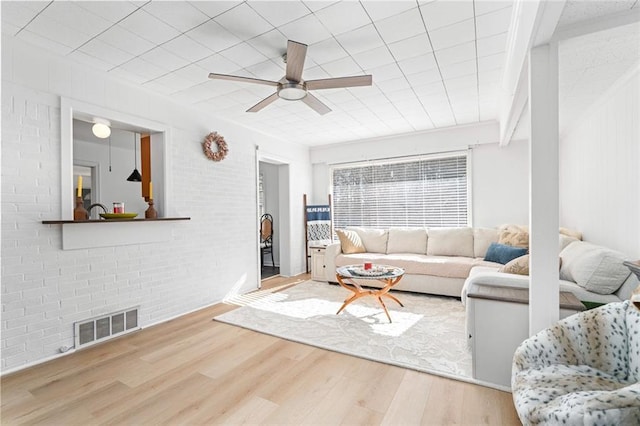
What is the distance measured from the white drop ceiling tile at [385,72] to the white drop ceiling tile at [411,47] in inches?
6.7

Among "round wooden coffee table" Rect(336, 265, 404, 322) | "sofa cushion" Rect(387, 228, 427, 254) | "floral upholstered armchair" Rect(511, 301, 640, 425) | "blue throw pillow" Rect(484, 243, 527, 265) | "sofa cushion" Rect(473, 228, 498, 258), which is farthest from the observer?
"sofa cushion" Rect(387, 228, 427, 254)

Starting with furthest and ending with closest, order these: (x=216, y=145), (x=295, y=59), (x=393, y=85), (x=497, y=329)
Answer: (x=216, y=145), (x=393, y=85), (x=295, y=59), (x=497, y=329)

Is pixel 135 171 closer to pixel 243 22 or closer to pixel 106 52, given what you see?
pixel 106 52

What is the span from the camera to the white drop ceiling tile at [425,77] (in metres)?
3.01

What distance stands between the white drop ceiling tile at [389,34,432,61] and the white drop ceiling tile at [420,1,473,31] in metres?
0.17

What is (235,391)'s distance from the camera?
2129 millimetres

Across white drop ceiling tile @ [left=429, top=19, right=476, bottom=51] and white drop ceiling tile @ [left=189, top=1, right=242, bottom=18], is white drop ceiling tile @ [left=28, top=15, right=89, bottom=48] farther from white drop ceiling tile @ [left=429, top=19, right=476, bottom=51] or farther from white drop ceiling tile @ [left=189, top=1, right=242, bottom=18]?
white drop ceiling tile @ [left=429, top=19, right=476, bottom=51]

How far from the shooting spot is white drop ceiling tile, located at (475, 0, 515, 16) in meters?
2.00

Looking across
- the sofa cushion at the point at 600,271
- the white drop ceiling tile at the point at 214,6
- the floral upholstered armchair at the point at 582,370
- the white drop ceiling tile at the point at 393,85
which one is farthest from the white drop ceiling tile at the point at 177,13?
the sofa cushion at the point at 600,271

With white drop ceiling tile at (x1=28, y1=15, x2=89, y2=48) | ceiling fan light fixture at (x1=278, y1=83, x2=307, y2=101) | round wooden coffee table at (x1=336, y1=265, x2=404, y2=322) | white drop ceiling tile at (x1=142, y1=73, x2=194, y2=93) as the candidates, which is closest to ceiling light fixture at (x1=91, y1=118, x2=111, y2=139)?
white drop ceiling tile at (x1=142, y1=73, x2=194, y2=93)

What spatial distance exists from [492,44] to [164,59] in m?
2.77

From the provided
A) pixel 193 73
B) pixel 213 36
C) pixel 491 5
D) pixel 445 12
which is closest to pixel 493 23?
pixel 491 5

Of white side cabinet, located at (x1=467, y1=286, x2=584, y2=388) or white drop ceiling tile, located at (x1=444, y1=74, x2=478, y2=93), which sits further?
white drop ceiling tile, located at (x1=444, y1=74, x2=478, y2=93)

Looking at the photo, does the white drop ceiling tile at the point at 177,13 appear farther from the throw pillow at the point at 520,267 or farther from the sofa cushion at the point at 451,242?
the sofa cushion at the point at 451,242
